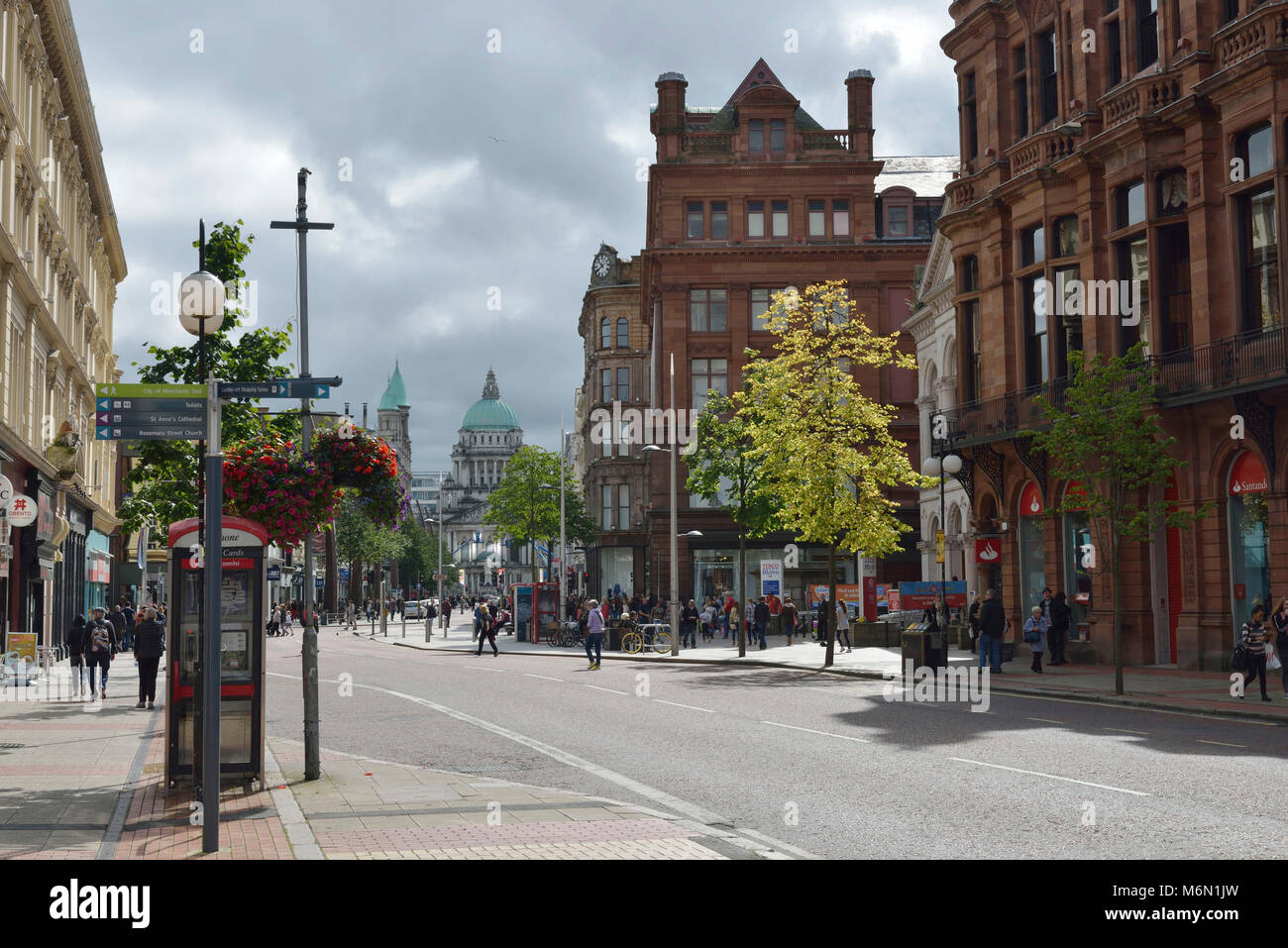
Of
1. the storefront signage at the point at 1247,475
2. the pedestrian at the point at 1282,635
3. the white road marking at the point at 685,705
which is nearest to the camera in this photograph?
the pedestrian at the point at 1282,635

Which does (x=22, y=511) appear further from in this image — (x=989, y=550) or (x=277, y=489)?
(x=989, y=550)

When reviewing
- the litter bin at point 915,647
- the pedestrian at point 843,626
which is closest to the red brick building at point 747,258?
the pedestrian at point 843,626

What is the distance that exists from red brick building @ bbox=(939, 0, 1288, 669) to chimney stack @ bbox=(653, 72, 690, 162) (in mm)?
25307

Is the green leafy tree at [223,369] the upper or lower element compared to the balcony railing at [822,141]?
lower

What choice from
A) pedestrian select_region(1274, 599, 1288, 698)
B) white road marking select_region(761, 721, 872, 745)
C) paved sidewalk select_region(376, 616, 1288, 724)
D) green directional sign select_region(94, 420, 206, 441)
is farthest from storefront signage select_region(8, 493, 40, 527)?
pedestrian select_region(1274, 599, 1288, 698)

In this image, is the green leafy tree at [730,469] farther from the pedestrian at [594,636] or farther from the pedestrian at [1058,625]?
the pedestrian at [1058,625]

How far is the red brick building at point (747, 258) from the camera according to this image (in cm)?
6088

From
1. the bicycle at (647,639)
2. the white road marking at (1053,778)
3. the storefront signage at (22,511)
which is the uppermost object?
the storefront signage at (22,511)

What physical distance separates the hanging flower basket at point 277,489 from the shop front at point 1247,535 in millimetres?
19132

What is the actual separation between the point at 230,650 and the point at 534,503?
66.8m

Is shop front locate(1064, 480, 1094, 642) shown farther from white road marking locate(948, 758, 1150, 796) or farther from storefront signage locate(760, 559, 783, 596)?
white road marking locate(948, 758, 1150, 796)

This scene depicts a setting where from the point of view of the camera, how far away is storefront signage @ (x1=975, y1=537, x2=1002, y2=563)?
3591 cm

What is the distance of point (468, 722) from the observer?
1977 cm

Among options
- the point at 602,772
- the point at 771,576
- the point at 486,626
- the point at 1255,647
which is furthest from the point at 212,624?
the point at 771,576
